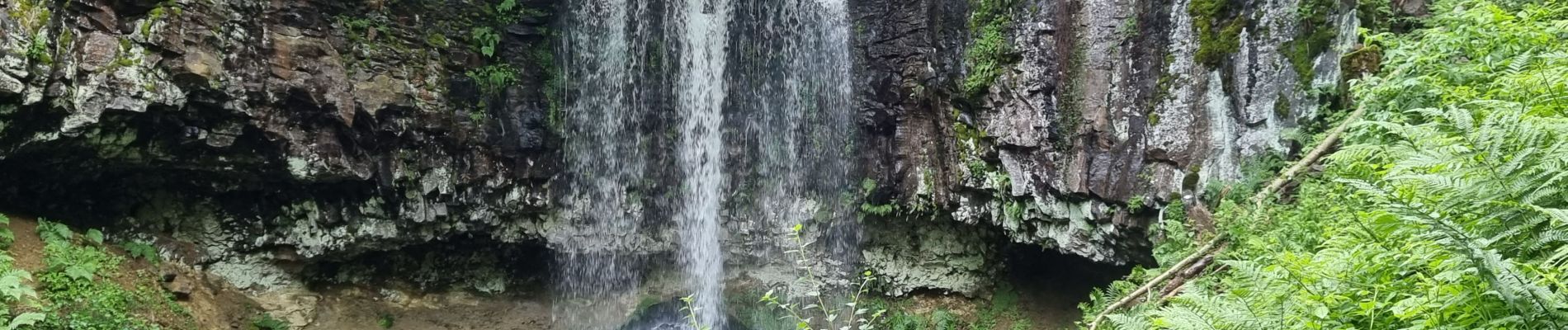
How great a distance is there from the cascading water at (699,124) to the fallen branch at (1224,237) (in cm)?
600

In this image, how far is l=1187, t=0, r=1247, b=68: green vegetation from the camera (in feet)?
25.1

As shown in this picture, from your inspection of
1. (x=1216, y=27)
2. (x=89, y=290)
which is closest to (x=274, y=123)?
(x=89, y=290)

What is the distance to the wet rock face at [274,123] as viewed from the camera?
754cm

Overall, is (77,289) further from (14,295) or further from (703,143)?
(703,143)

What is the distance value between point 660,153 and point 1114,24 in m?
6.40

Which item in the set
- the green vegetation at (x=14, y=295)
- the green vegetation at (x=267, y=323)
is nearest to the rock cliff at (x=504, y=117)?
the green vegetation at (x=267, y=323)

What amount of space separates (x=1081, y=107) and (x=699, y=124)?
5.33m

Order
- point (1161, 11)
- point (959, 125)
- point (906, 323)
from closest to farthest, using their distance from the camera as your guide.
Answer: point (1161, 11) → point (959, 125) → point (906, 323)

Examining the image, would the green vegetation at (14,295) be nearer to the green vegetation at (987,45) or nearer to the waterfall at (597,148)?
the waterfall at (597,148)

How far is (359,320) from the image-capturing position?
10953 millimetres

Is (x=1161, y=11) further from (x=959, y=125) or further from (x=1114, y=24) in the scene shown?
(x=959, y=125)

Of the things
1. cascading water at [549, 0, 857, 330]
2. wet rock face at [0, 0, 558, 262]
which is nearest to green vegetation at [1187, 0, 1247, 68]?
cascading water at [549, 0, 857, 330]

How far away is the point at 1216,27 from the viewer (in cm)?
785

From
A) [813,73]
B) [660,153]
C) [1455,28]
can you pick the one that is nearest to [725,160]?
[660,153]
